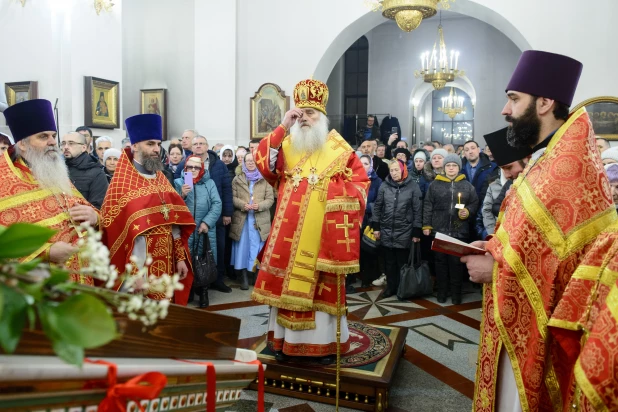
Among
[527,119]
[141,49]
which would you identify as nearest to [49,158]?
[527,119]

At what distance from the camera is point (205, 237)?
19.0 feet

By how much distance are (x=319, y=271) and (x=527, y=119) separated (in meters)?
1.80

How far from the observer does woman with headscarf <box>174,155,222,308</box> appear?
228 inches

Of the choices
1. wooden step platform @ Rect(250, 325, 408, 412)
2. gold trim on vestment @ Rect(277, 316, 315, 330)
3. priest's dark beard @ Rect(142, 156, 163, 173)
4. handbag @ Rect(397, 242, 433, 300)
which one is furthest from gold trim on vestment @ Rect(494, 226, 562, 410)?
handbag @ Rect(397, 242, 433, 300)

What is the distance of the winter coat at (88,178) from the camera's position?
4.77 m

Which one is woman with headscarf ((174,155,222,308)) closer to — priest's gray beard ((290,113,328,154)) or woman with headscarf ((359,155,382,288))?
woman with headscarf ((359,155,382,288))

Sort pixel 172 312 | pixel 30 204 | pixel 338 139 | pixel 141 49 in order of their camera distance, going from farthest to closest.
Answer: pixel 141 49 → pixel 338 139 → pixel 30 204 → pixel 172 312

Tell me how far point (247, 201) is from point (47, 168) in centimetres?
393

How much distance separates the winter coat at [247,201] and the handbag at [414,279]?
174cm

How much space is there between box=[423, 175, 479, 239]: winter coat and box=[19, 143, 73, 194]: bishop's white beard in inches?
171

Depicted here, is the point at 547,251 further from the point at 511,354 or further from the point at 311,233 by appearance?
the point at 311,233

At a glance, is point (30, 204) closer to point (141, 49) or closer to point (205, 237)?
point (205, 237)

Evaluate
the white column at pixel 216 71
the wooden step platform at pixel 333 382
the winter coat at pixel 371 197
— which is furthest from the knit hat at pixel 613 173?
the white column at pixel 216 71

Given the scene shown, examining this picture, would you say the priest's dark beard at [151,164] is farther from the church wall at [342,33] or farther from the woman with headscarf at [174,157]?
the church wall at [342,33]
